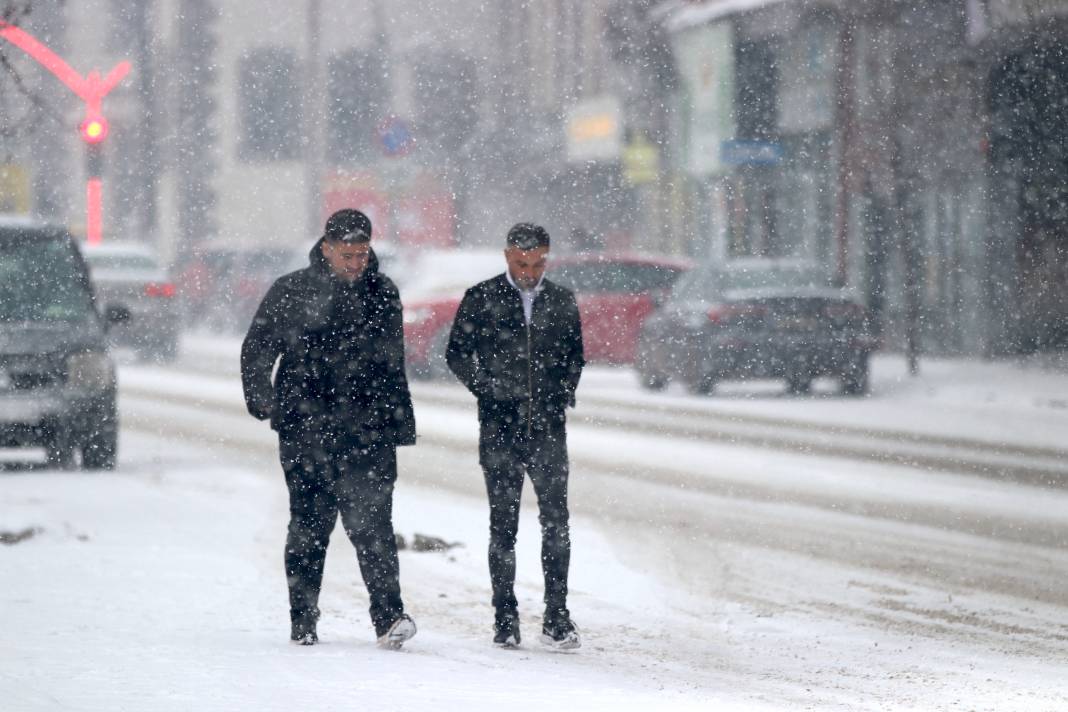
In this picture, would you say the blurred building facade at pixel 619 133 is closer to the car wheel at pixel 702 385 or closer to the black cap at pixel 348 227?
the car wheel at pixel 702 385

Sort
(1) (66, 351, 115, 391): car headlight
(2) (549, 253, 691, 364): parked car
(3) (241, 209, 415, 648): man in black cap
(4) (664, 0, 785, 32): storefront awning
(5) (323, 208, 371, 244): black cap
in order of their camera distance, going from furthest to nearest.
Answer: (4) (664, 0, 785, 32): storefront awning < (2) (549, 253, 691, 364): parked car < (1) (66, 351, 115, 391): car headlight < (3) (241, 209, 415, 648): man in black cap < (5) (323, 208, 371, 244): black cap

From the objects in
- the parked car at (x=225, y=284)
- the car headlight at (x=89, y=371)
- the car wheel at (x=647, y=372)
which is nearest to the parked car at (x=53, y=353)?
the car headlight at (x=89, y=371)

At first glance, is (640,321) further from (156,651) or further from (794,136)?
(156,651)

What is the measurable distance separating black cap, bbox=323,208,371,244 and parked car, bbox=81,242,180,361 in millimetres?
22254

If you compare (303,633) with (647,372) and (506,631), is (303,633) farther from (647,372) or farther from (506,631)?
(647,372)

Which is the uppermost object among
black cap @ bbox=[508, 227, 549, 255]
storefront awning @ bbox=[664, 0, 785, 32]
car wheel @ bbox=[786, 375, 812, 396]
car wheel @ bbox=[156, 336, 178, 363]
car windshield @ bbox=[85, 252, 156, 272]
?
storefront awning @ bbox=[664, 0, 785, 32]

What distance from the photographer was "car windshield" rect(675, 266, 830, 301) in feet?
74.1

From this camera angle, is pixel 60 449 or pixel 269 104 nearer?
pixel 60 449

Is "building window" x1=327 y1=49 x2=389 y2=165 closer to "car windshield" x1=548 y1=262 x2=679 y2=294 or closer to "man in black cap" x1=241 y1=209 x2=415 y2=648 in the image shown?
"car windshield" x1=548 y1=262 x2=679 y2=294

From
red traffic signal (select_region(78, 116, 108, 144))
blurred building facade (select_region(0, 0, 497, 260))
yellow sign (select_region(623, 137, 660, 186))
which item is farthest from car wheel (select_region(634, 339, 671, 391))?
blurred building facade (select_region(0, 0, 497, 260))

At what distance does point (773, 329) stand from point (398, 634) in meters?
15.1

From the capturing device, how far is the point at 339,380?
7.57 metres

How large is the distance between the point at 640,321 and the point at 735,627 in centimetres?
1824

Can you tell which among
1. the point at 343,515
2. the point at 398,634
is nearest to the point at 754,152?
the point at 343,515
